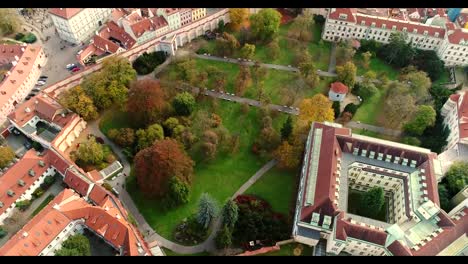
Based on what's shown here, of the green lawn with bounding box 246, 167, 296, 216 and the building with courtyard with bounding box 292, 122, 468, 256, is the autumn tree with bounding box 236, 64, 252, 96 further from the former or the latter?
the building with courtyard with bounding box 292, 122, 468, 256

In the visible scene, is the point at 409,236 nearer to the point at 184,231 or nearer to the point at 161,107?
the point at 184,231

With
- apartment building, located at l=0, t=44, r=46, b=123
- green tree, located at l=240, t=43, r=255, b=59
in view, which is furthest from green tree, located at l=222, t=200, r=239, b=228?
apartment building, located at l=0, t=44, r=46, b=123

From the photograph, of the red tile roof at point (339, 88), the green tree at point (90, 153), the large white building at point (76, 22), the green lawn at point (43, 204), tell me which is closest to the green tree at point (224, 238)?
the green tree at point (90, 153)

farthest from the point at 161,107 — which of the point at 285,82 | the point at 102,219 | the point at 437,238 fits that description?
the point at 437,238

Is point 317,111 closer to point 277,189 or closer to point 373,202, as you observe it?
point 277,189

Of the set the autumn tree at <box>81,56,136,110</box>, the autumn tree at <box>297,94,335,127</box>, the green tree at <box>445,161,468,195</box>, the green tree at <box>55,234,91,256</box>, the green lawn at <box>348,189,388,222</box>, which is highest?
the autumn tree at <box>81,56,136,110</box>

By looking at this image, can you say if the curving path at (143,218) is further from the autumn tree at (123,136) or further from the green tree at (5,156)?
the green tree at (5,156)
